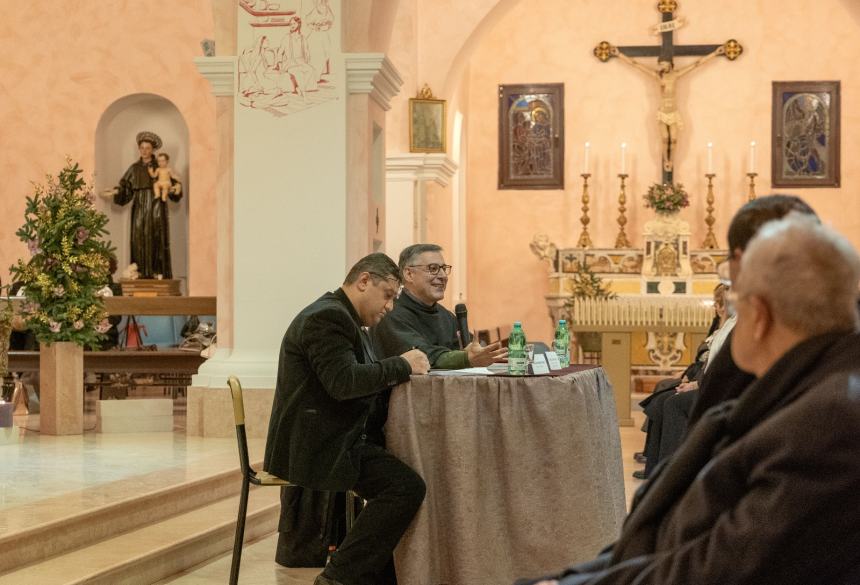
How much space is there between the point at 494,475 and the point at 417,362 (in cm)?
54

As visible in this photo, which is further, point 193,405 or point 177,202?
point 177,202

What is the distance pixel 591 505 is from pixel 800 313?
293cm

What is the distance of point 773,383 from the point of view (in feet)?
6.49

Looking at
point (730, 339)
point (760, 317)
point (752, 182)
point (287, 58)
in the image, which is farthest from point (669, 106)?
point (760, 317)

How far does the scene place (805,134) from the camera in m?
15.6

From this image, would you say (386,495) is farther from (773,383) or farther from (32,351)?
(32,351)

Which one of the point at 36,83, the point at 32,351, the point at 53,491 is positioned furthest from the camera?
the point at 36,83

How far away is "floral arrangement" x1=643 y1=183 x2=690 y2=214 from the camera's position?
48.1ft

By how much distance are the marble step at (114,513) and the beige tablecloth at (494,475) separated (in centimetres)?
151

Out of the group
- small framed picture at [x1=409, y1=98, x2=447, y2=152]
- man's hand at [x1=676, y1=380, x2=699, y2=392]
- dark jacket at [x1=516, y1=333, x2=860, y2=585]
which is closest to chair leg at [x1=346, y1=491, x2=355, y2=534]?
man's hand at [x1=676, y1=380, x2=699, y2=392]

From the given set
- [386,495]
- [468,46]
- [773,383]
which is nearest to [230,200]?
[386,495]

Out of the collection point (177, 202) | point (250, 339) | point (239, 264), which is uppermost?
point (177, 202)

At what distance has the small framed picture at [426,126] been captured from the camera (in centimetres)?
1240

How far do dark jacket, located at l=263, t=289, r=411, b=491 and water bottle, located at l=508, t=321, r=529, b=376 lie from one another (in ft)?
1.55
